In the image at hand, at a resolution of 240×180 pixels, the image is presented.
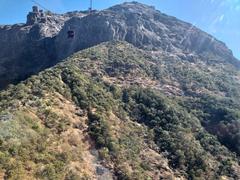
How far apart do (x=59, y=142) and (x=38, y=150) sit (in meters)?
3.39

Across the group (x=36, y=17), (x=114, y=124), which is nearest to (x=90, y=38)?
(x=36, y=17)

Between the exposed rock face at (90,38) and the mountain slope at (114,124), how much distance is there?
18.0 m

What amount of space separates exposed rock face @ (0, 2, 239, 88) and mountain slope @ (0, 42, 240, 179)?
Result: 709 inches

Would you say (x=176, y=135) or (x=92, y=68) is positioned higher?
(x=92, y=68)

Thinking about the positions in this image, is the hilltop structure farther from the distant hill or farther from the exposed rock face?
the distant hill

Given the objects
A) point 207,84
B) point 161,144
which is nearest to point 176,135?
point 161,144

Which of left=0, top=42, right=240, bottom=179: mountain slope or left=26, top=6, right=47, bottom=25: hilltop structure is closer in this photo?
left=0, top=42, right=240, bottom=179: mountain slope

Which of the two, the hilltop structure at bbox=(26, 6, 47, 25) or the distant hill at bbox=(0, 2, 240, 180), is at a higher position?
the hilltop structure at bbox=(26, 6, 47, 25)

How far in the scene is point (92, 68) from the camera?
2451 inches

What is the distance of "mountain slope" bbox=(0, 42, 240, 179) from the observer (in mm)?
34500

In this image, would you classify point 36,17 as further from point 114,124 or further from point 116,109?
point 114,124

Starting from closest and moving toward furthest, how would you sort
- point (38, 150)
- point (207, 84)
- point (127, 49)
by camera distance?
point (38, 150)
point (207, 84)
point (127, 49)

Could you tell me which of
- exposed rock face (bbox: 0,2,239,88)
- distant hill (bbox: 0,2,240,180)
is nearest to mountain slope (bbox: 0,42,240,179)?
distant hill (bbox: 0,2,240,180)

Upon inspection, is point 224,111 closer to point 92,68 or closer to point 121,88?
point 121,88
